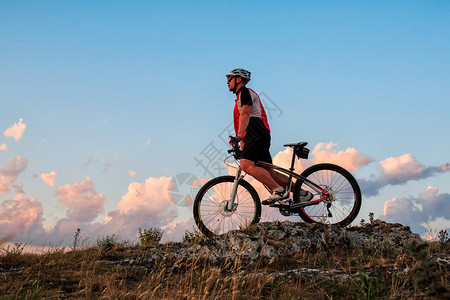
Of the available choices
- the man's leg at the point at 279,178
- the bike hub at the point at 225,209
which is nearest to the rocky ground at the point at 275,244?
the bike hub at the point at 225,209

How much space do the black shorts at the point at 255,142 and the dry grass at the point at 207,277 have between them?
202 centimetres

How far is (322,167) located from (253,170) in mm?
1534

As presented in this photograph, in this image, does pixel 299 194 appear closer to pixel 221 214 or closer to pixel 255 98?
pixel 221 214

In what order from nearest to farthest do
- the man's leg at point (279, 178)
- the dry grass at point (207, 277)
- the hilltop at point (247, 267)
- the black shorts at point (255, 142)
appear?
the dry grass at point (207, 277)
the hilltop at point (247, 267)
the black shorts at point (255, 142)
the man's leg at point (279, 178)

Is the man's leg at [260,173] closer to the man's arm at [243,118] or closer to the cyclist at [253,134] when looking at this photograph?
the cyclist at [253,134]

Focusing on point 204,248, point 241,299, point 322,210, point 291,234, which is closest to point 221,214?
point 204,248

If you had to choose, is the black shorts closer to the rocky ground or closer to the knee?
the knee

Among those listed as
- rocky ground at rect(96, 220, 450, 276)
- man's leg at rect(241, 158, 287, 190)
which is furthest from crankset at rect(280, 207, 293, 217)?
man's leg at rect(241, 158, 287, 190)

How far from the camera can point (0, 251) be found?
7848 mm

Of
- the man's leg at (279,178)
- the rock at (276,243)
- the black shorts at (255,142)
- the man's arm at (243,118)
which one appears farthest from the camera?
the man's leg at (279,178)

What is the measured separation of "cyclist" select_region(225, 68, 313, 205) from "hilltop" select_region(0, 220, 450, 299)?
31.5 inches

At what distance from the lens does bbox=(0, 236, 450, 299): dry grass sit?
4793mm

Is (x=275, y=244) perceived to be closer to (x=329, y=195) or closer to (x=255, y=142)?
(x=329, y=195)

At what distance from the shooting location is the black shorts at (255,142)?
24.5 ft
